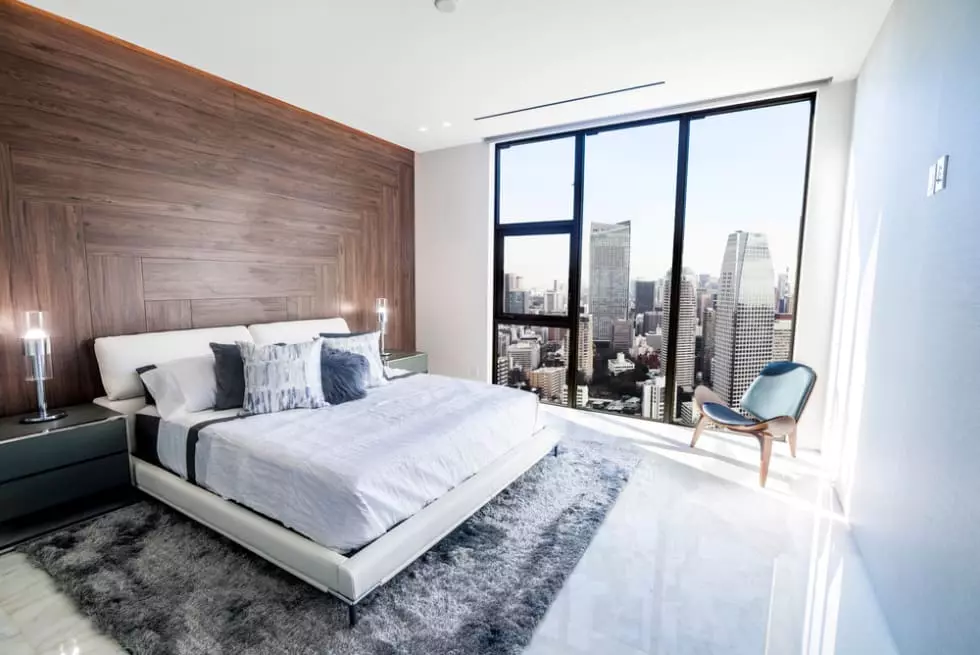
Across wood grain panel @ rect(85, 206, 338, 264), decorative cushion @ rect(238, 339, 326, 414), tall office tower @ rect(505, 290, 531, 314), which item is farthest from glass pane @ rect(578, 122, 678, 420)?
decorative cushion @ rect(238, 339, 326, 414)

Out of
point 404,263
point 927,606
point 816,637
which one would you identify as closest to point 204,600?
point 816,637

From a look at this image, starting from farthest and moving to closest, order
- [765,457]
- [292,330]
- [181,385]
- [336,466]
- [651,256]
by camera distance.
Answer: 1. [651,256]
2. [292,330]
3. [765,457]
4. [181,385]
5. [336,466]

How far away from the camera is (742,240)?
151 inches

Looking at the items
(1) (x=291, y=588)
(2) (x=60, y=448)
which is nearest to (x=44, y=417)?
(2) (x=60, y=448)

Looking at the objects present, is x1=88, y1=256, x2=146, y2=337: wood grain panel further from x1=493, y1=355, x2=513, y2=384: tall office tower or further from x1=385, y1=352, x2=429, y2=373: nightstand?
x1=493, y1=355, x2=513, y2=384: tall office tower

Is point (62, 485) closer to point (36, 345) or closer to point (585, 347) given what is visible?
point (36, 345)

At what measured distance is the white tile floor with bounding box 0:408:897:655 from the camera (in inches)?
66.8

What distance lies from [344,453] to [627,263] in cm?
331

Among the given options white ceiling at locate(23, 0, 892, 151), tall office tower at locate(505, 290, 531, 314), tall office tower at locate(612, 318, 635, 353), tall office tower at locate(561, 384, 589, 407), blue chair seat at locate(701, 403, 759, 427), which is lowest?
tall office tower at locate(561, 384, 589, 407)

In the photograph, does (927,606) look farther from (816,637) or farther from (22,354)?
(22,354)

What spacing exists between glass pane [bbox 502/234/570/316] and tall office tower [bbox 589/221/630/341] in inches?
11.6

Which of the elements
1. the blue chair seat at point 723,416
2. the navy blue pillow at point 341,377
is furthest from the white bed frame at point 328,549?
the blue chair seat at point 723,416

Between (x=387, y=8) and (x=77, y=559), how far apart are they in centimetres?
318

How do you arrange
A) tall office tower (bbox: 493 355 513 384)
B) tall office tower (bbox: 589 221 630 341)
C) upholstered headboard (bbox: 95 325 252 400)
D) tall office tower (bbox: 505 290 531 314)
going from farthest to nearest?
tall office tower (bbox: 493 355 513 384) < tall office tower (bbox: 505 290 531 314) < tall office tower (bbox: 589 221 630 341) < upholstered headboard (bbox: 95 325 252 400)
